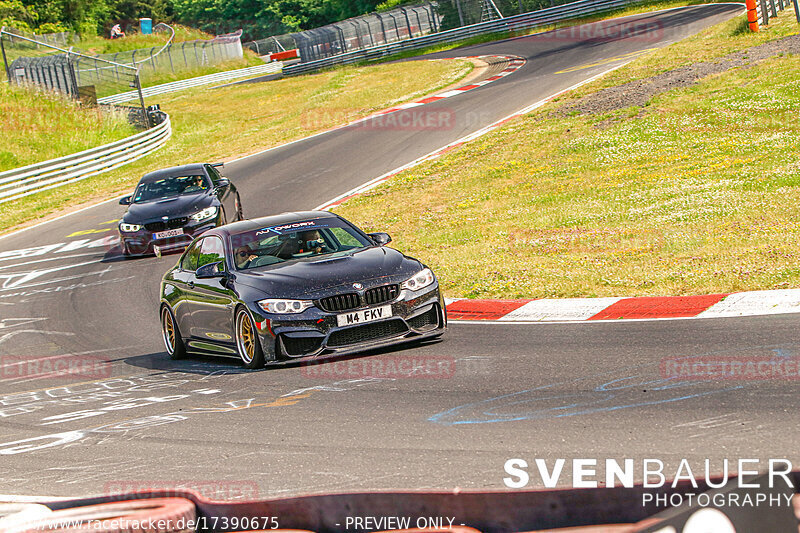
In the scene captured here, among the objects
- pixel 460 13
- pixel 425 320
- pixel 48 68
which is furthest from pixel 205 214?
pixel 460 13

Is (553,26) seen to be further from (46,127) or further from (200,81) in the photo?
(200,81)

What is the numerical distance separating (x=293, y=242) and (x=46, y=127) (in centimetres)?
3223

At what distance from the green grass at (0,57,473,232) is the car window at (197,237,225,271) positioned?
16.8m

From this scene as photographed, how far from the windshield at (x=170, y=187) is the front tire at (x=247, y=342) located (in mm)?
10094

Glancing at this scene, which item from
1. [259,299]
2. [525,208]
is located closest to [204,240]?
[259,299]

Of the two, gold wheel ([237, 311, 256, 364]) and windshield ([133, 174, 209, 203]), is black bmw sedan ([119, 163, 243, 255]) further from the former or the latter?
gold wheel ([237, 311, 256, 364])

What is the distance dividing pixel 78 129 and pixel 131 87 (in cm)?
1503

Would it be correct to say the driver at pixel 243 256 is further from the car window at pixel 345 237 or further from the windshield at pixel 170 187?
the windshield at pixel 170 187

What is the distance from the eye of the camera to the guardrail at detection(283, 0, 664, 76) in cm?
4706

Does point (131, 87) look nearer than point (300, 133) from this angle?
No

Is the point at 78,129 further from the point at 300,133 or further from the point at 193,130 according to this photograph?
the point at 300,133

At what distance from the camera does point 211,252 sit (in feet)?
33.9

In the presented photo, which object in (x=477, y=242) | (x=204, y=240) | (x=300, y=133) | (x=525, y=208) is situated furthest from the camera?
(x=300, y=133)

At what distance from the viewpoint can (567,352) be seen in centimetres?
790
